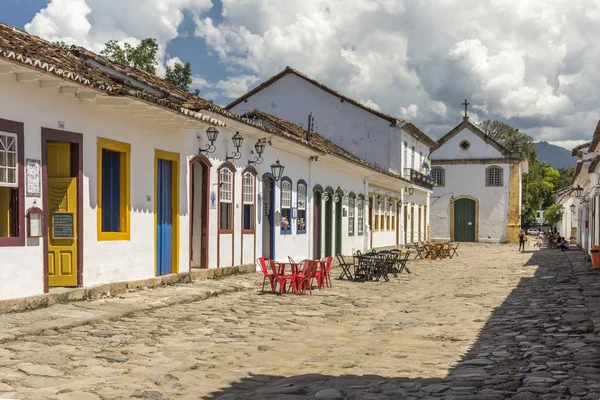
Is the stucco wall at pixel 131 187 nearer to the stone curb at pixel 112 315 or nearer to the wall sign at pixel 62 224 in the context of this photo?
the wall sign at pixel 62 224

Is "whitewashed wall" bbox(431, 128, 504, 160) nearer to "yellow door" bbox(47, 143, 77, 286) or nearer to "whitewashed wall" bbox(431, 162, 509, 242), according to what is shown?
"whitewashed wall" bbox(431, 162, 509, 242)

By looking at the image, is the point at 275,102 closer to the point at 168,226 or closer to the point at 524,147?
the point at 168,226

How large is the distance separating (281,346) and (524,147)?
191 feet

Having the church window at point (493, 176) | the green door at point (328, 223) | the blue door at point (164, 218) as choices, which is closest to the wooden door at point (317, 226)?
the green door at point (328, 223)

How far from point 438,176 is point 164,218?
3349 centimetres

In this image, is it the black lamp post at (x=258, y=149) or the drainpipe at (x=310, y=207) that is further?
the drainpipe at (x=310, y=207)

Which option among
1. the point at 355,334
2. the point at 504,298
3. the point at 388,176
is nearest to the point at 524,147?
the point at 388,176

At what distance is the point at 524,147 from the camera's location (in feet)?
204

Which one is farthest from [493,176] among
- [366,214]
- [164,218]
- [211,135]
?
[164,218]

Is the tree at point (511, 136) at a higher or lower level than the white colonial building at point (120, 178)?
higher

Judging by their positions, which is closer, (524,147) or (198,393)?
(198,393)

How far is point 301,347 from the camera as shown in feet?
26.2

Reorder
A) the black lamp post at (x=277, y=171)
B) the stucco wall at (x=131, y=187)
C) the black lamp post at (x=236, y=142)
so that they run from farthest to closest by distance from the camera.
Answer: the black lamp post at (x=277, y=171), the black lamp post at (x=236, y=142), the stucco wall at (x=131, y=187)

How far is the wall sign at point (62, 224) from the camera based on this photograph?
10.2 metres
